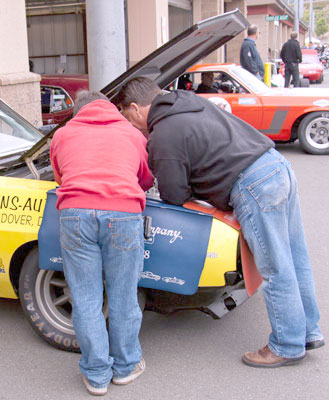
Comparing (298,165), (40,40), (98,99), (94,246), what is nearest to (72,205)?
(94,246)

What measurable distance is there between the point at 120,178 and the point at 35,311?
1.12 meters

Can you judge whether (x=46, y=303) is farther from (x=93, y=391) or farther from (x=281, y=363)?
(x=281, y=363)

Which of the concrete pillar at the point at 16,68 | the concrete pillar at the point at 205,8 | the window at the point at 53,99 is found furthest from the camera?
the concrete pillar at the point at 205,8

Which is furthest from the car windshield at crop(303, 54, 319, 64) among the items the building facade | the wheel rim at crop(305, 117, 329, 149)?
the wheel rim at crop(305, 117, 329, 149)

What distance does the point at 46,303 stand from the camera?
11.8 ft

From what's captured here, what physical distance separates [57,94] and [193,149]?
7.84 m

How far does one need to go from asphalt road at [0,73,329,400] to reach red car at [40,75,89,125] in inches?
257

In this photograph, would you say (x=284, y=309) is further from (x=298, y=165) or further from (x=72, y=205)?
(x=298, y=165)

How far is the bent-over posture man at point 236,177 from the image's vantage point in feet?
10.5

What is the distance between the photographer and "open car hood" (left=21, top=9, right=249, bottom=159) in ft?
12.6

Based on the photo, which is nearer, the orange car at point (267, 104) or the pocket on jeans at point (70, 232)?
the pocket on jeans at point (70, 232)

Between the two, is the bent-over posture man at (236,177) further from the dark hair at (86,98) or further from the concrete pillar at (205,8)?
the concrete pillar at (205,8)

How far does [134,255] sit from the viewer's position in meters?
3.05

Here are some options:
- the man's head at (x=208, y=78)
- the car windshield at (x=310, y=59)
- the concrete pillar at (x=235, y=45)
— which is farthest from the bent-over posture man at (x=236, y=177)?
the car windshield at (x=310, y=59)
